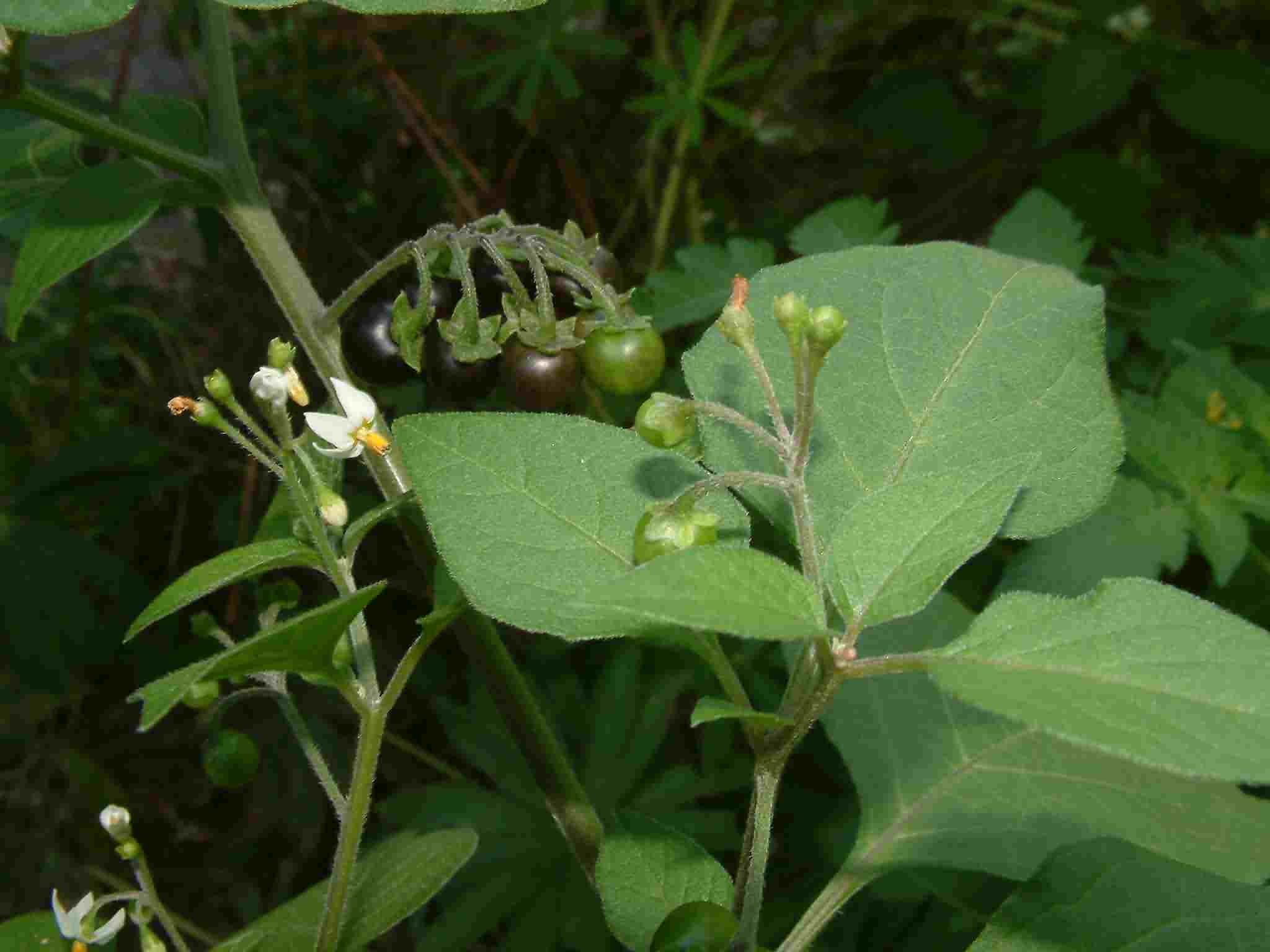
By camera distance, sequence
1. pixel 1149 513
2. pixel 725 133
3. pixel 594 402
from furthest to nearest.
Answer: pixel 725 133 < pixel 594 402 < pixel 1149 513

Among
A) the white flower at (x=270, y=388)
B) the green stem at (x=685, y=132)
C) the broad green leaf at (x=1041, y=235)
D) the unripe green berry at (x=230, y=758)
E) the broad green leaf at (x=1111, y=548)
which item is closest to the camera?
the white flower at (x=270, y=388)

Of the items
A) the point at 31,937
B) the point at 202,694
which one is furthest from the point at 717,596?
the point at 31,937

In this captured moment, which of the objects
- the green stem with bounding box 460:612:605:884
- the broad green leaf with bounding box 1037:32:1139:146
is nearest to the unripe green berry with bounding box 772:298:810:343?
the green stem with bounding box 460:612:605:884

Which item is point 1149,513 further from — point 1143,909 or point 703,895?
point 703,895

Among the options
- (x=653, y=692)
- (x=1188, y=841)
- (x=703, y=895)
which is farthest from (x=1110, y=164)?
(x=703, y=895)

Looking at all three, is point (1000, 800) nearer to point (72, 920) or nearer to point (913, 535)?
point (913, 535)

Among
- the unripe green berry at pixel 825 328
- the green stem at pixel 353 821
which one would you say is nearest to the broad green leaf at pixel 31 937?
the green stem at pixel 353 821

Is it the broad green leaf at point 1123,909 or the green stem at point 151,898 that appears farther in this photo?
the green stem at point 151,898

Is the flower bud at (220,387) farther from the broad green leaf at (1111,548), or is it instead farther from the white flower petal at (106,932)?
the broad green leaf at (1111,548)
